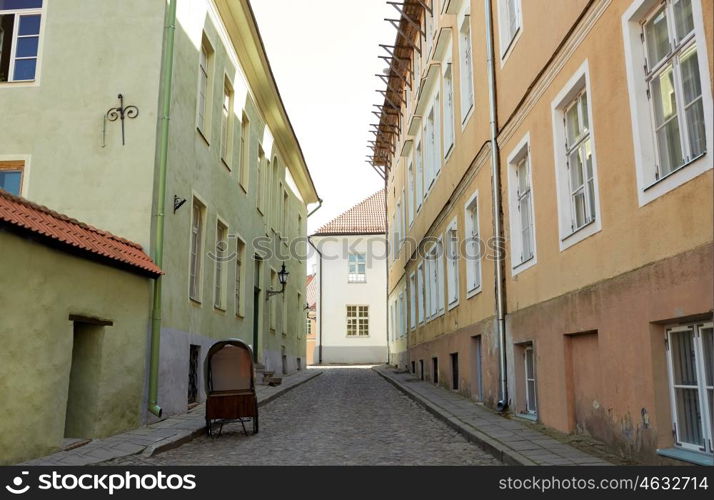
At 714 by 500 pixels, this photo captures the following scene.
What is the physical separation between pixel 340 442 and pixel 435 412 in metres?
3.50

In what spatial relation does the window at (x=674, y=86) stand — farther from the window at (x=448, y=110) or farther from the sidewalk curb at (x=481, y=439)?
the window at (x=448, y=110)

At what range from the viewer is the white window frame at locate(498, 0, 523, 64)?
35.8 ft

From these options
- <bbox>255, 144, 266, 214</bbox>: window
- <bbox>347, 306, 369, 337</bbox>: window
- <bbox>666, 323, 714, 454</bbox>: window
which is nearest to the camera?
<bbox>666, 323, 714, 454</bbox>: window

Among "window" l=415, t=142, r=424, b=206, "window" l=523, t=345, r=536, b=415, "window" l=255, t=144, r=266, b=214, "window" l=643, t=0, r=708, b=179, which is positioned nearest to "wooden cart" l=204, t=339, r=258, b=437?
"window" l=523, t=345, r=536, b=415

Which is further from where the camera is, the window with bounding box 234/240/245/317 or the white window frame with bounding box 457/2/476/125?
the window with bounding box 234/240/245/317

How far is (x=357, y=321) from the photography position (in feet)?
144

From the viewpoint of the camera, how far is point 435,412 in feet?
40.7

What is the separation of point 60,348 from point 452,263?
10.7 metres

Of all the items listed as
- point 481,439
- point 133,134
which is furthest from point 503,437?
point 133,134

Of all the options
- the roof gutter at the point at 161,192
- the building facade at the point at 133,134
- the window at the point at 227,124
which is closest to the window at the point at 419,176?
the window at the point at 227,124

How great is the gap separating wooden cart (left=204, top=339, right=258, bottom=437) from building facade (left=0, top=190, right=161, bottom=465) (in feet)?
3.53

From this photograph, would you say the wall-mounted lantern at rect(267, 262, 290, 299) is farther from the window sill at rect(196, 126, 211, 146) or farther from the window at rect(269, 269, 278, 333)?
the window sill at rect(196, 126, 211, 146)

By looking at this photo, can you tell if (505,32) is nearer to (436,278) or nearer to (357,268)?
(436,278)
